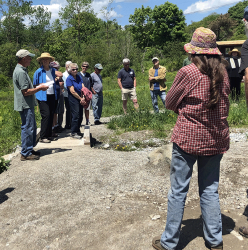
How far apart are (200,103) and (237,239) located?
57.5 inches

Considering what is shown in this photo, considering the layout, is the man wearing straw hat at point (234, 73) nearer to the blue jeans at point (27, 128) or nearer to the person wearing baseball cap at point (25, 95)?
the person wearing baseball cap at point (25, 95)

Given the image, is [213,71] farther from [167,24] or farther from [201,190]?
[167,24]

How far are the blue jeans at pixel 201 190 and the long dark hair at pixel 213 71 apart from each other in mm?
480

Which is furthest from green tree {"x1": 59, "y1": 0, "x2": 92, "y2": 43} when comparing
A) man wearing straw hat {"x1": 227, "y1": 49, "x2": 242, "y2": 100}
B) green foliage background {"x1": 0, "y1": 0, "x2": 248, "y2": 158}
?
man wearing straw hat {"x1": 227, "y1": 49, "x2": 242, "y2": 100}

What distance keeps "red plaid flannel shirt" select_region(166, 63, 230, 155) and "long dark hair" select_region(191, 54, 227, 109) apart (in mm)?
34

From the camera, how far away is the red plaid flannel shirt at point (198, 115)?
2.35 meters

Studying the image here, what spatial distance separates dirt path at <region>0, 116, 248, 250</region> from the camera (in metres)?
3.01

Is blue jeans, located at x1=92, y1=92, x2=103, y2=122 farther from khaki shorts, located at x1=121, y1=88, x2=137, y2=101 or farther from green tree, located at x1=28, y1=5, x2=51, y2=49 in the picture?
green tree, located at x1=28, y1=5, x2=51, y2=49

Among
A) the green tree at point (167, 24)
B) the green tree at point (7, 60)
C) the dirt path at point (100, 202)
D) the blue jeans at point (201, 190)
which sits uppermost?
the green tree at point (167, 24)

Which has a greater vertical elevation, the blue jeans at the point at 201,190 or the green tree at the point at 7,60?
the green tree at the point at 7,60

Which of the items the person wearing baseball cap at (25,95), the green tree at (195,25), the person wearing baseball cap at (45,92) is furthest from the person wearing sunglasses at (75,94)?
the green tree at (195,25)

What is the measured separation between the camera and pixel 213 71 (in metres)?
2.32

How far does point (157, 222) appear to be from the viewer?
128 inches

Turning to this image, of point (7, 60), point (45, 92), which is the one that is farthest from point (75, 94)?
point (7, 60)
